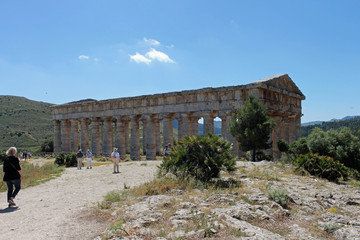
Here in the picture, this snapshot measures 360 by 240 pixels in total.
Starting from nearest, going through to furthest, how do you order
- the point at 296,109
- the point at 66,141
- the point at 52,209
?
the point at 52,209 < the point at 296,109 < the point at 66,141

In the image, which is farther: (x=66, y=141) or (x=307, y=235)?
(x=66, y=141)

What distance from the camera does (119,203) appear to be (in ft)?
30.2

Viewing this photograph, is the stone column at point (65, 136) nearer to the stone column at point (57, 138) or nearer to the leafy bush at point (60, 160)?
the stone column at point (57, 138)

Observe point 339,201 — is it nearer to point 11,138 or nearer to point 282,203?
point 282,203

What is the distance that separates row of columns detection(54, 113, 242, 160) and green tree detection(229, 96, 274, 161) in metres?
3.45

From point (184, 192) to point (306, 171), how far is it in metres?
8.45

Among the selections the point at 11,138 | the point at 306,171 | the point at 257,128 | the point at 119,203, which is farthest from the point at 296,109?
the point at 11,138

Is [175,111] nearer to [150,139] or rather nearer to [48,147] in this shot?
[150,139]

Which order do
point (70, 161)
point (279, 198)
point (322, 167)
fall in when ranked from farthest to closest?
1. point (70, 161)
2. point (322, 167)
3. point (279, 198)

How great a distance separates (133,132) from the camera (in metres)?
32.7

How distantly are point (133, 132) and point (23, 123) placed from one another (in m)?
49.7

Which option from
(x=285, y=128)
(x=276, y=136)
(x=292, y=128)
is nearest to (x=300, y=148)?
(x=276, y=136)

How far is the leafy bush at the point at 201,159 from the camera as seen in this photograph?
11.9 m

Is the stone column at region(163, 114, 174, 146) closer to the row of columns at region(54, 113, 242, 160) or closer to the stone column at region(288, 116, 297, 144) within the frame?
the row of columns at region(54, 113, 242, 160)
